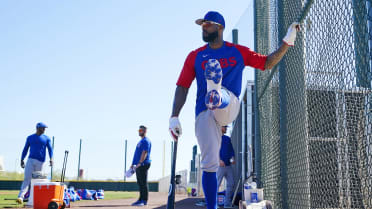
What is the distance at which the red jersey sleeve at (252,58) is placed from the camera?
374 centimetres

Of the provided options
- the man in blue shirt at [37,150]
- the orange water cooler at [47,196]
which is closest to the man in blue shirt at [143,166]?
the man in blue shirt at [37,150]

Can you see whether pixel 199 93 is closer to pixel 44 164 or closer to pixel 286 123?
pixel 286 123

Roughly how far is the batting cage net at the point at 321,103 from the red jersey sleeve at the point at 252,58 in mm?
389

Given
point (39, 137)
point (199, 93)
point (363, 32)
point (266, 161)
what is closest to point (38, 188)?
point (39, 137)

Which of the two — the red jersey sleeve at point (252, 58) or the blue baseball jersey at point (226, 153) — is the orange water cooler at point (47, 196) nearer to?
the blue baseball jersey at point (226, 153)

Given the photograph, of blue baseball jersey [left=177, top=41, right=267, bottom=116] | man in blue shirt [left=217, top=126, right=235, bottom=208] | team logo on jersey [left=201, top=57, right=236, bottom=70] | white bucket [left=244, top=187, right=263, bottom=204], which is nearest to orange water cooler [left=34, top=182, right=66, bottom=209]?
man in blue shirt [left=217, top=126, right=235, bottom=208]

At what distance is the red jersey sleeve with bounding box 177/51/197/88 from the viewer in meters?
3.89

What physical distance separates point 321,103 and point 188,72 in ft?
4.42

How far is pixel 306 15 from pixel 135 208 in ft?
21.5

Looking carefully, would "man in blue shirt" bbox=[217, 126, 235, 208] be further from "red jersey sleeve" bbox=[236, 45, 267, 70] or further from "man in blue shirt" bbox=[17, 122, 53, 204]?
"red jersey sleeve" bbox=[236, 45, 267, 70]

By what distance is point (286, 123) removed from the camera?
4.36 meters

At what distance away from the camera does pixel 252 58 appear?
377 cm

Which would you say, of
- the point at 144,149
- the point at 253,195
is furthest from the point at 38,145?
the point at 253,195

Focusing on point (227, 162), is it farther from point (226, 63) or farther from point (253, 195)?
point (226, 63)
